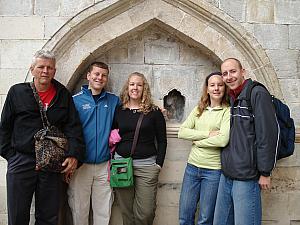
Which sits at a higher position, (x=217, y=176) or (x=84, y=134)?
(x=84, y=134)

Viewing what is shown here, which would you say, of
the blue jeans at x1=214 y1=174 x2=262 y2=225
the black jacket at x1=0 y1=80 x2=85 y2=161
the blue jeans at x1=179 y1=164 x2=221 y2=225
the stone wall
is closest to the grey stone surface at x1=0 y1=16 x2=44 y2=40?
the stone wall

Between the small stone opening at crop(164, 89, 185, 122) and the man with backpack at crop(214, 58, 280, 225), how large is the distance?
3.15 ft

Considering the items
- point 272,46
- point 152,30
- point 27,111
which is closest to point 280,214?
point 272,46

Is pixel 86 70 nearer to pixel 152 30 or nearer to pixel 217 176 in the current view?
pixel 152 30

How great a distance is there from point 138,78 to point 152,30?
695mm

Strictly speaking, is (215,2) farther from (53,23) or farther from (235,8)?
(53,23)

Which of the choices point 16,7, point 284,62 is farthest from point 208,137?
point 16,7

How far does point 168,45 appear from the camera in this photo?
3814mm

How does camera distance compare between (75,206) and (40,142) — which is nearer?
(40,142)

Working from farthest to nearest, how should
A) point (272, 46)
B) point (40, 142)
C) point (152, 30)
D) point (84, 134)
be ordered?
point (152, 30) → point (272, 46) → point (84, 134) → point (40, 142)

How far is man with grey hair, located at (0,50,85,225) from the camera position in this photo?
9.77 feet

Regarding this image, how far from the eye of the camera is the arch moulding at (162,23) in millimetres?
3445

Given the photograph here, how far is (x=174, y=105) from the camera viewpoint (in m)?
3.90

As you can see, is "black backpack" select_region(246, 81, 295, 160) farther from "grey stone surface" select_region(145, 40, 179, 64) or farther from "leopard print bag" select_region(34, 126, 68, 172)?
"leopard print bag" select_region(34, 126, 68, 172)
